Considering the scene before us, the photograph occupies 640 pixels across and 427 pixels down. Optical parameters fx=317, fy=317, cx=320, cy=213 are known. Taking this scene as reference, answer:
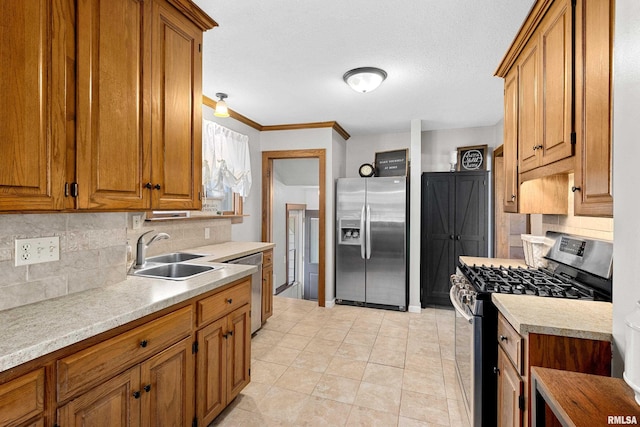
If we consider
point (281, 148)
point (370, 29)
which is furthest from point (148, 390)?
point (281, 148)

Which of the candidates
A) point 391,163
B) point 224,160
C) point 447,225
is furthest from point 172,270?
point 447,225

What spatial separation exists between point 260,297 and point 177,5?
2.59m

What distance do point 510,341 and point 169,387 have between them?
1603 mm

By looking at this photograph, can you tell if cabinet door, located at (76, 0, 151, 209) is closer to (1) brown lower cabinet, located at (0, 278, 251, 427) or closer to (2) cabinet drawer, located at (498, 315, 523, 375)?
(1) brown lower cabinet, located at (0, 278, 251, 427)

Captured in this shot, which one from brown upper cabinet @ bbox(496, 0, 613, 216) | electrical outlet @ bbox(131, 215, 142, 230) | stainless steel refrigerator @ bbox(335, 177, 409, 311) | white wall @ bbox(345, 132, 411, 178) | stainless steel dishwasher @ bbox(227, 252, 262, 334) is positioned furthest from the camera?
white wall @ bbox(345, 132, 411, 178)

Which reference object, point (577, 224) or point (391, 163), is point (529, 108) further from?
point (391, 163)

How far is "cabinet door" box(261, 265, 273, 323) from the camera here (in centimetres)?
343

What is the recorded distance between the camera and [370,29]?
209cm

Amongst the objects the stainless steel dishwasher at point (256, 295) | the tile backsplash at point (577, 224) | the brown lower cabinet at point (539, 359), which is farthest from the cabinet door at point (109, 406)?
the tile backsplash at point (577, 224)

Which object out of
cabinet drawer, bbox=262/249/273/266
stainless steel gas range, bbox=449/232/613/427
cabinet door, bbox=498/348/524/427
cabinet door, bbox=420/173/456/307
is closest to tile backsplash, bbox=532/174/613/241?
stainless steel gas range, bbox=449/232/613/427

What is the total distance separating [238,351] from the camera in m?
2.05

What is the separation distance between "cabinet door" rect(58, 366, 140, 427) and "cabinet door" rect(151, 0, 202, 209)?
0.86 meters

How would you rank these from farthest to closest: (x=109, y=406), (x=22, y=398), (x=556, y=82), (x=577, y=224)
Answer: (x=577, y=224) < (x=556, y=82) < (x=109, y=406) < (x=22, y=398)

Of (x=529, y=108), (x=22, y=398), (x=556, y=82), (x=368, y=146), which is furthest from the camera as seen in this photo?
(x=368, y=146)
